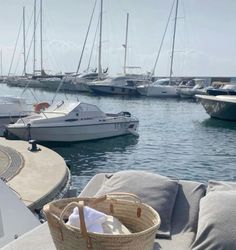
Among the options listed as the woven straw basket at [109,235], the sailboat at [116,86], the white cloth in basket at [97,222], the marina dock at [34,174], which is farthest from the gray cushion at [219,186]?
the sailboat at [116,86]

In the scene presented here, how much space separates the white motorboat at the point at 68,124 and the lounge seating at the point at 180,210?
11.6 m

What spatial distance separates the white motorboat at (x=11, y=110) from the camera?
1617 cm

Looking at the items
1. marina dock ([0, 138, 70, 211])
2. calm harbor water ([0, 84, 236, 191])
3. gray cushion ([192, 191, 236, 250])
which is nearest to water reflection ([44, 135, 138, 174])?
calm harbor water ([0, 84, 236, 191])

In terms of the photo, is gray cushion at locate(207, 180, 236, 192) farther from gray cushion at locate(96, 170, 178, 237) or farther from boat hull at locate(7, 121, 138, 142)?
boat hull at locate(7, 121, 138, 142)

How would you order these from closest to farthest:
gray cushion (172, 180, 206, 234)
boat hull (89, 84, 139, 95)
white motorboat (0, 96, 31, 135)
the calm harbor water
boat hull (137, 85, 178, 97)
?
1. gray cushion (172, 180, 206, 234)
2. the calm harbor water
3. white motorboat (0, 96, 31, 135)
4. boat hull (137, 85, 178, 97)
5. boat hull (89, 84, 139, 95)

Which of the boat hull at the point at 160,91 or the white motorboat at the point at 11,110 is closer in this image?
the white motorboat at the point at 11,110

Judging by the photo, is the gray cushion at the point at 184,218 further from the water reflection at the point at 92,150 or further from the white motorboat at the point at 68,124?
the white motorboat at the point at 68,124

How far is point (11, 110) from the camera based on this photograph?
16578mm

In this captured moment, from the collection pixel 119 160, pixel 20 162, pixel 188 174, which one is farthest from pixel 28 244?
pixel 119 160

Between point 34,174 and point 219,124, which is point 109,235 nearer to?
point 34,174

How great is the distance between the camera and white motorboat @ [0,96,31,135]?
16172mm

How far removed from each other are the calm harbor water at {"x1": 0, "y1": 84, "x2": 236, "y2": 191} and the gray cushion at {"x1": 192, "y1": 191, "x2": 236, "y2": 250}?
23.4ft

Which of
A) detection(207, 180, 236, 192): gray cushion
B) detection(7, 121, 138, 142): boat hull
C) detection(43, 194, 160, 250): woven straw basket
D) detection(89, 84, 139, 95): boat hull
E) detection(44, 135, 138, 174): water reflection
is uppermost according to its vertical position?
detection(43, 194, 160, 250): woven straw basket

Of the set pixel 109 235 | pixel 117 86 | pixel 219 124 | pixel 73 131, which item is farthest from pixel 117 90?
pixel 109 235
